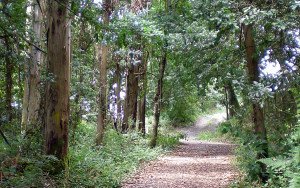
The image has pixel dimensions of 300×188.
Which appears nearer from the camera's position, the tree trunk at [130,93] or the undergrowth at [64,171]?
the undergrowth at [64,171]

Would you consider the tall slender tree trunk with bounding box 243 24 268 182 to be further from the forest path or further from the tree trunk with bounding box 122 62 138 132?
the tree trunk with bounding box 122 62 138 132

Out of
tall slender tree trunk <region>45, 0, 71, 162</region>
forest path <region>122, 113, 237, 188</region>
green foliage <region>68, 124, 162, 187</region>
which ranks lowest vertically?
forest path <region>122, 113, 237, 188</region>

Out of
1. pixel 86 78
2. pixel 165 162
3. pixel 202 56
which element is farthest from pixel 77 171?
pixel 86 78

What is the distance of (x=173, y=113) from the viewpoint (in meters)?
38.9

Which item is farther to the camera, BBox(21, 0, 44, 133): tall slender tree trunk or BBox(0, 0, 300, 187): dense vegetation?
BBox(21, 0, 44, 133): tall slender tree trunk

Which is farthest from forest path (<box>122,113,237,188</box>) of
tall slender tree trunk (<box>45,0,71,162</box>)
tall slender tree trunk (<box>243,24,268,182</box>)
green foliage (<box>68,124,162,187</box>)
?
tall slender tree trunk (<box>45,0,71,162</box>)

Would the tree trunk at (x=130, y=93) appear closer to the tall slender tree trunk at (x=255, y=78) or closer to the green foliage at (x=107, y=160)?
the green foliage at (x=107, y=160)

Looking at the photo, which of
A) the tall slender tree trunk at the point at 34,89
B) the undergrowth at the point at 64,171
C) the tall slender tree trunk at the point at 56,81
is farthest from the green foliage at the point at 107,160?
the tall slender tree trunk at the point at 34,89

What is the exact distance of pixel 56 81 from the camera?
830 cm

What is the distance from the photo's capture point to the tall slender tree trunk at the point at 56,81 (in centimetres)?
830

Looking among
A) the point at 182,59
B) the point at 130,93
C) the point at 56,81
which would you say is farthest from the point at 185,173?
the point at 130,93

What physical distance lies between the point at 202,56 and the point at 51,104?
478cm

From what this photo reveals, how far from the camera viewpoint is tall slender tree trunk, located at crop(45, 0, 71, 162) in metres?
8.30

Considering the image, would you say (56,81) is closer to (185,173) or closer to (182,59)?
(182,59)
